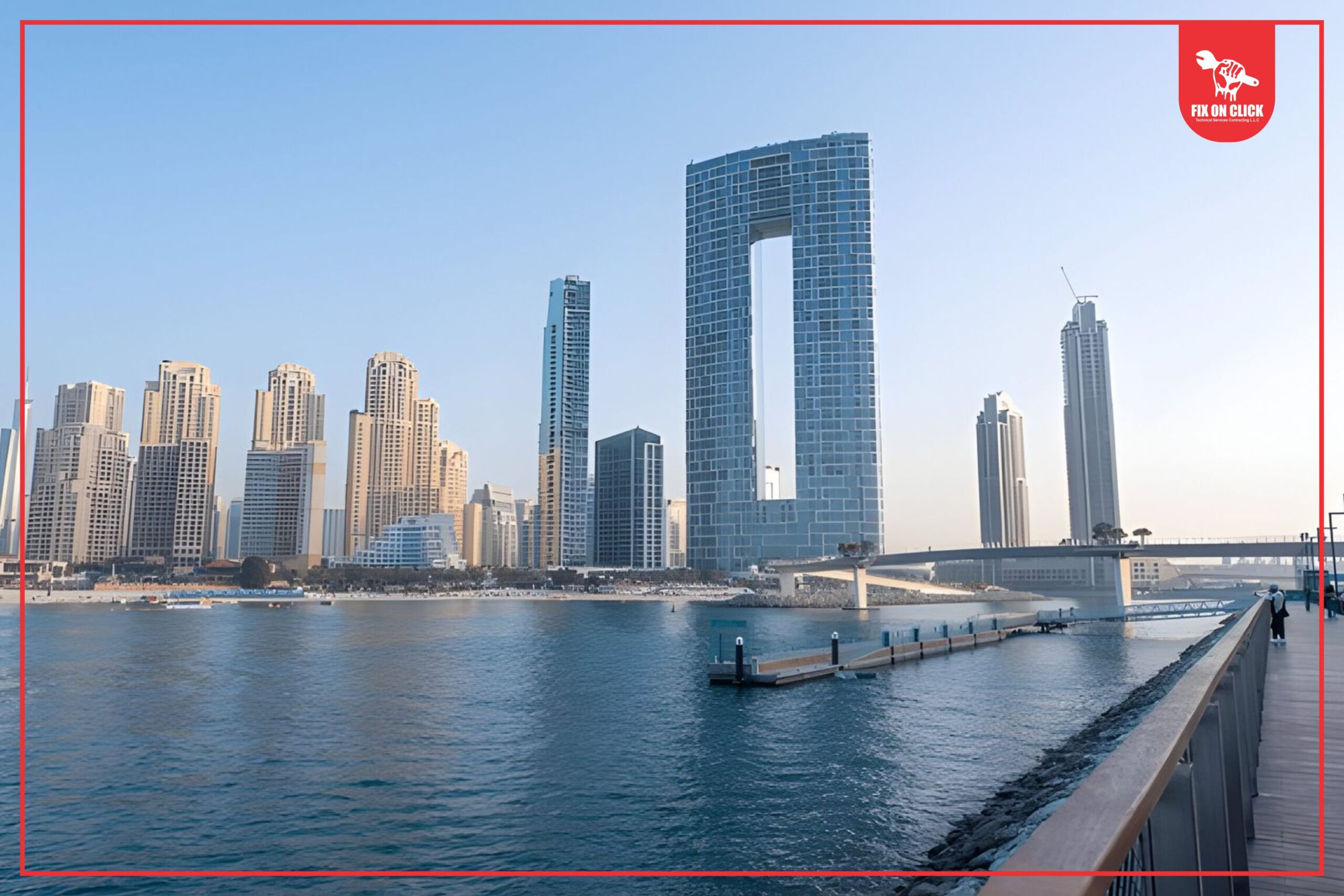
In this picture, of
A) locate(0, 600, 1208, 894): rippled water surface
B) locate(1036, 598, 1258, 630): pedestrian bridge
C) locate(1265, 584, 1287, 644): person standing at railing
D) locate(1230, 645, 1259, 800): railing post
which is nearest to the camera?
locate(1230, 645, 1259, 800): railing post

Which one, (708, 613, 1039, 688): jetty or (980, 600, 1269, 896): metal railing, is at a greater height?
(980, 600, 1269, 896): metal railing

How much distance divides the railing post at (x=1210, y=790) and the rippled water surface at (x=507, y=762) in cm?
1571

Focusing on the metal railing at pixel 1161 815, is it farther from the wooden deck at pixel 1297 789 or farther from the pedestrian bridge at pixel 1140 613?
the pedestrian bridge at pixel 1140 613

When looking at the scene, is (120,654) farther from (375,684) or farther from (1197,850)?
(1197,850)

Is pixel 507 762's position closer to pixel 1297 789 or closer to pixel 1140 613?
pixel 1297 789

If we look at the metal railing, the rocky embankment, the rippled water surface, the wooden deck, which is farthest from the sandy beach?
the metal railing

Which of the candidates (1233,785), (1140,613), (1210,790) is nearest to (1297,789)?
(1233,785)

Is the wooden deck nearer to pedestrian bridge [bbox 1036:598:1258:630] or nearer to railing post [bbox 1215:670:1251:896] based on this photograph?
railing post [bbox 1215:670:1251:896]

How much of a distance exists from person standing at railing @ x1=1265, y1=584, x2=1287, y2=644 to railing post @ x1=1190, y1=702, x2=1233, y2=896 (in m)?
25.5

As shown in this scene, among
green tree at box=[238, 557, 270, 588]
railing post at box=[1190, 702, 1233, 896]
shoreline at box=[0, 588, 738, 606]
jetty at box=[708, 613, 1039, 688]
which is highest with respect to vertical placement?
railing post at box=[1190, 702, 1233, 896]

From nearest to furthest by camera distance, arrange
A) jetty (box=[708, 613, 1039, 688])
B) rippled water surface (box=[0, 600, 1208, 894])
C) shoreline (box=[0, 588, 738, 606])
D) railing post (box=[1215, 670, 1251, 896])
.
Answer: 1. railing post (box=[1215, 670, 1251, 896])
2. rippled water surface (box=[0, 600, 1208, 894])
3. jetty (box=[708, 613, 1039, 688])
4. shoreline (box=[0, 588, 738, 606])

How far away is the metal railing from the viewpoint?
6.69ft

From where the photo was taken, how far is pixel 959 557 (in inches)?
5610

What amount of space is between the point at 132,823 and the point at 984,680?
149ft
